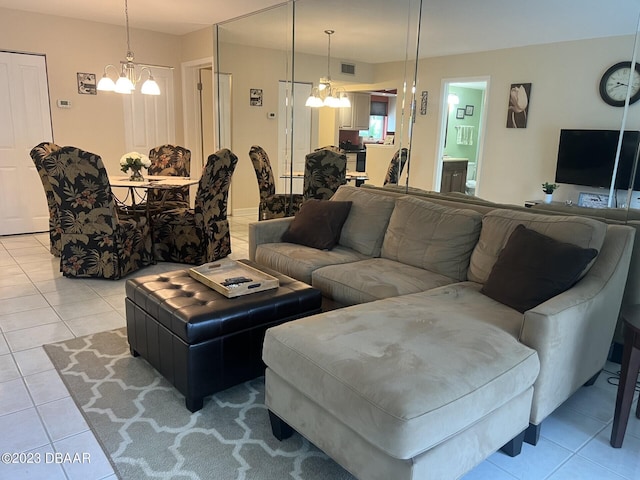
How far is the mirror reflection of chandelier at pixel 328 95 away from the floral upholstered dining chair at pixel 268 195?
2.70 feet

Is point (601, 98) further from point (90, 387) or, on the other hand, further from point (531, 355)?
point (90, 387)

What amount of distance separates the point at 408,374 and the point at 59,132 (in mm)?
5781

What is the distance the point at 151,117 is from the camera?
21.4 feet

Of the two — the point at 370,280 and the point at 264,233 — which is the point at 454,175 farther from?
the point at 264,233

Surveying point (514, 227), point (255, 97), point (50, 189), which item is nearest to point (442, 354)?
point (514, 227)

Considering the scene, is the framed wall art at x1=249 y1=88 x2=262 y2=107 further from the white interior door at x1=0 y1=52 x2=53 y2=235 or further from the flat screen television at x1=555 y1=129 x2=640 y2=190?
the flat screen television at x1=555 y1=129 x2=640 y2=190

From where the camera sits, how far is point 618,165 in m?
2.70

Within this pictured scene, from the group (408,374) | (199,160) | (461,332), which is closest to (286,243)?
(461,332)

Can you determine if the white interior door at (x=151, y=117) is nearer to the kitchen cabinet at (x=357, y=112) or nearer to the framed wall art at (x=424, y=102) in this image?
the kitchen cabinet at (x=357, y=112)

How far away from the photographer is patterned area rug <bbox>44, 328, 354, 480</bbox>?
1.83 meters

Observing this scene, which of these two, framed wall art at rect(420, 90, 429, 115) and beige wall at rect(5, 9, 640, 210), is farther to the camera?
framed wall art at rect(420, 90, 429, 115)

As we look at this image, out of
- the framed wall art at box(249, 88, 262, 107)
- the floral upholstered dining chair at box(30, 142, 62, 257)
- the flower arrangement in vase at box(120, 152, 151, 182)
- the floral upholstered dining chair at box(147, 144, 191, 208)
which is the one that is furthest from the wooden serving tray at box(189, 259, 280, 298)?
the framed wall art at box(249, 88, 262, 107)

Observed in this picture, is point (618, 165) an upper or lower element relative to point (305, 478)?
upper

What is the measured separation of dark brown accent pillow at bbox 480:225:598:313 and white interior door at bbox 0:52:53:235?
554 cm
